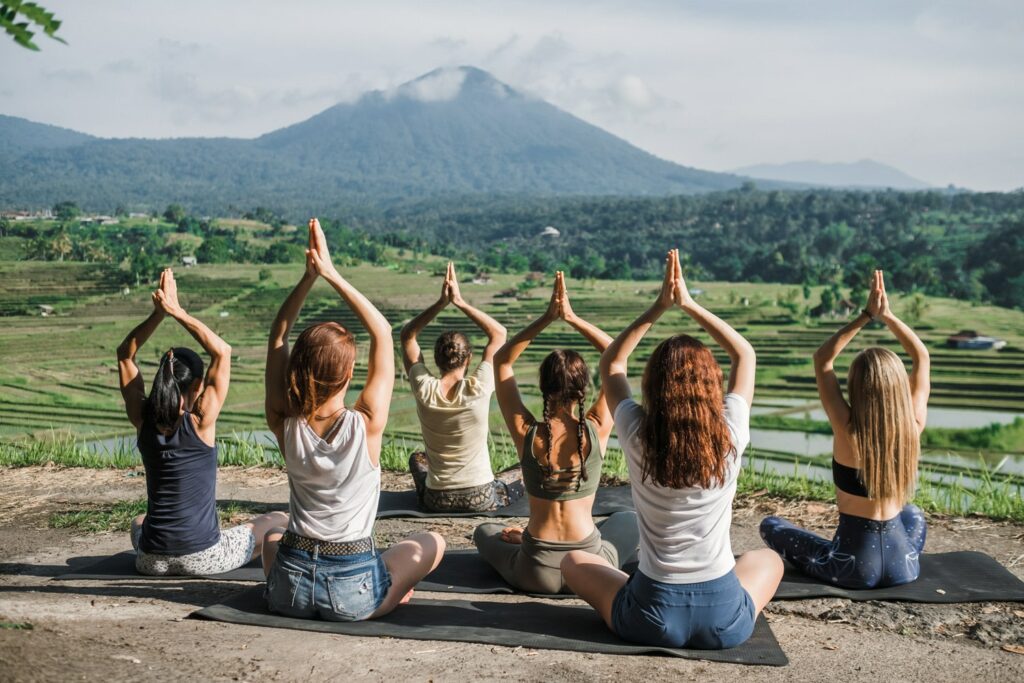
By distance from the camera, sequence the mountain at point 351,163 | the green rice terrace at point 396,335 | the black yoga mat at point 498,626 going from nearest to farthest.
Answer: the black yoga mat at point 498,626
the green rice terrace at point 396,335
the mountain at point 351,163

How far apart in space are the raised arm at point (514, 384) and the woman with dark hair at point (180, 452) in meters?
1.07

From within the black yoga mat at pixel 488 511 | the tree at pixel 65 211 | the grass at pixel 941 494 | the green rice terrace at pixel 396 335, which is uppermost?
the tree at pixel 65 211

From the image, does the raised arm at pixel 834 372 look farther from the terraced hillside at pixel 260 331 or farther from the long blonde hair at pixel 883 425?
the terraced hillside at pixel 260 331

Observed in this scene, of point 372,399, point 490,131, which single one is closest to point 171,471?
point 372,399

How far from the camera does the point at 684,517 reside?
118 inches

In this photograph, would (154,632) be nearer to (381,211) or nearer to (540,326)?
(540,326)

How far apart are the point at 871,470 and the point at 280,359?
2.12 meters

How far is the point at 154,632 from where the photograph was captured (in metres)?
3.23

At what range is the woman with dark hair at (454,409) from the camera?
5020 mm

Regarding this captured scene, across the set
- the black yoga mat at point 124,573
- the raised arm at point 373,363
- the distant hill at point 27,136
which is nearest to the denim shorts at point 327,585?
the raised arm at point 373,363

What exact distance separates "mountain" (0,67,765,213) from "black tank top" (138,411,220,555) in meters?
25.3

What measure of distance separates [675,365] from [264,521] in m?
2.28

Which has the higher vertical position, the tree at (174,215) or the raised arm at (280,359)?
the tree at (174,215)

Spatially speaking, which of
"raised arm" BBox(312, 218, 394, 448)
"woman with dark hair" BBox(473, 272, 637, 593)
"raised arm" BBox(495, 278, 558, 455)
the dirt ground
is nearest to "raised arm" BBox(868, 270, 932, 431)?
the dirt ground
